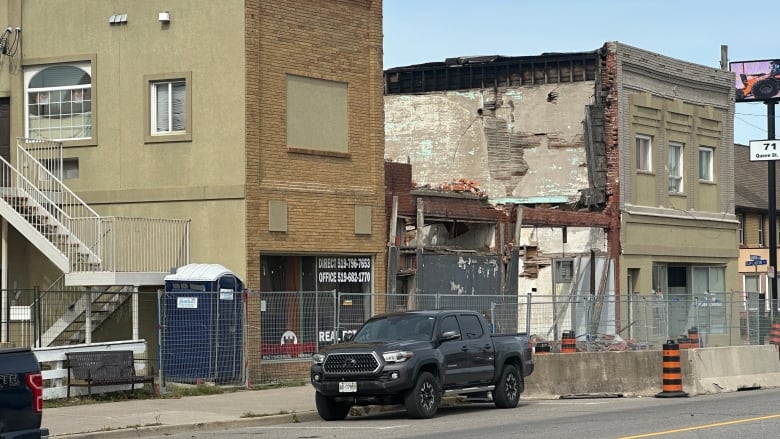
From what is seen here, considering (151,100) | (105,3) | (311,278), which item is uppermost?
(105,3)

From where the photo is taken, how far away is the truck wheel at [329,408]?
1981cm

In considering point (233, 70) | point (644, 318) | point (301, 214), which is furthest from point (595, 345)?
point (233, 70)

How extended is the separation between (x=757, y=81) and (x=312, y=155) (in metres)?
30.7

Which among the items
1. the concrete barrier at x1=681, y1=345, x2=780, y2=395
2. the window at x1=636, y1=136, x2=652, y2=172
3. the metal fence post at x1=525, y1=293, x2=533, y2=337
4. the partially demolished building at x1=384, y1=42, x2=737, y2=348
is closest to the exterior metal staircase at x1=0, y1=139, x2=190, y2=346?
the metal fence post at x1=525, y1=293, x2=533, y2=337

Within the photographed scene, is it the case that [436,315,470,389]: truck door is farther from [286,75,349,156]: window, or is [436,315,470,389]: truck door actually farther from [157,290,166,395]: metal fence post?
[286,75,349,156]: window

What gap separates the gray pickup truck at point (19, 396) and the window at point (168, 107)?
1539 centimetres

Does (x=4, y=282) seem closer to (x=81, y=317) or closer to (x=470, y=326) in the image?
(x=81, y=317)

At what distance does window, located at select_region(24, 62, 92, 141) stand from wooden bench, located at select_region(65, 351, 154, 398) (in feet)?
22.6

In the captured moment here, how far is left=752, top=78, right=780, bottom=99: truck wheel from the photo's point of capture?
174 feet

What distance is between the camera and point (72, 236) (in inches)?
994

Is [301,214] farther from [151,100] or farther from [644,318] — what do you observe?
[644,318]

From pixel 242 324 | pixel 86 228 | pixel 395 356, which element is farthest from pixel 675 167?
pixel 395 356

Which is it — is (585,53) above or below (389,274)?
above

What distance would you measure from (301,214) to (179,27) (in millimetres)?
4555
